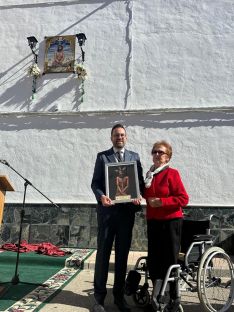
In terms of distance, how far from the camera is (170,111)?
7324 mm

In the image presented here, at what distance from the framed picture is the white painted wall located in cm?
366

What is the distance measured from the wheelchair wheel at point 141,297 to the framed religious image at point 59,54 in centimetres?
527

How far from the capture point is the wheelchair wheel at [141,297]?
150 inches

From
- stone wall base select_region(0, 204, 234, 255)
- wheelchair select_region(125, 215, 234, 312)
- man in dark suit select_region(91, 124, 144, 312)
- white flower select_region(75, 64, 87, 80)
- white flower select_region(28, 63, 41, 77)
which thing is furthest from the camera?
white flower select_region(28, 63, 41, 77)

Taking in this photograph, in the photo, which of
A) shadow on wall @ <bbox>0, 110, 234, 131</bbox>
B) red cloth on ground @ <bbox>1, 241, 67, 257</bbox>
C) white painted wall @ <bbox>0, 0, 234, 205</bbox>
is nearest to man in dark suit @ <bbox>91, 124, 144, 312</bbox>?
red cloth on ground @ <bbox>1, 241, 67, 257</bbox>

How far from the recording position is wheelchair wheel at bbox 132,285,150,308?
12.5 ft

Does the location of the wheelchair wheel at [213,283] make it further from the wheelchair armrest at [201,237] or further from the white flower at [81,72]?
the white flower at [81,72]

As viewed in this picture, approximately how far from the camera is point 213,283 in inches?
141

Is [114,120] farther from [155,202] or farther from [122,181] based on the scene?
[155,202]

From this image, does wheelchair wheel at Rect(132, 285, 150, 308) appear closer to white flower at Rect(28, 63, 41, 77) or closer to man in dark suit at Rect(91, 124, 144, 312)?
man in dark suit at Rect(91, 124, 144, 312)

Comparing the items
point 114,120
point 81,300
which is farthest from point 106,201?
point 114,120

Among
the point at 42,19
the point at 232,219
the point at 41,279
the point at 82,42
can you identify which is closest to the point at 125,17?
the point at 82,42

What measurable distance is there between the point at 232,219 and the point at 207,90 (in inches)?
99.0

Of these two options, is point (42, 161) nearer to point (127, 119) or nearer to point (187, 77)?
point (127, 119)
